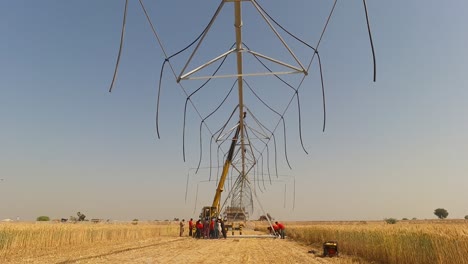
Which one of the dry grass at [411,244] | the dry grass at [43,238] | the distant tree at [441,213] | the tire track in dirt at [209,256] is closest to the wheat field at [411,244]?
the dry grass at [411,244]

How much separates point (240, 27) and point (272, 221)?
32128mm

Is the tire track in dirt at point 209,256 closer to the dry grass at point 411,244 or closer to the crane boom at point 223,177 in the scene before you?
the dry grass at point 411,244

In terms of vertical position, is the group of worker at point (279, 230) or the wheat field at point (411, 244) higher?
the wheat field at point (411, 244)

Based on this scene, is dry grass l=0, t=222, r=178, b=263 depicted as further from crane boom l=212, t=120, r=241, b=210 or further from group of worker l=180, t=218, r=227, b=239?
crane boom l=212, t=120, r=241, b=210

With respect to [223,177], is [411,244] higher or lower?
lower

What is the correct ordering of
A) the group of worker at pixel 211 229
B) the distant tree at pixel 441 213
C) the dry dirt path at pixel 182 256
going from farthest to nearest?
the distant tree at pixel 441 213
the group of worker at pixel 211 229
the dry dirt path at pixel 182 256

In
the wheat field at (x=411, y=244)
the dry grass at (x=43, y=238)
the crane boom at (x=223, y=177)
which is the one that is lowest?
the dry grass at (x=43, y=238)

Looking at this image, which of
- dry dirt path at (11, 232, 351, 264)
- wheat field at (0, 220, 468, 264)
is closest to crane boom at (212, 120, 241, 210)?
wheat field at (0, 220, 468, 264)

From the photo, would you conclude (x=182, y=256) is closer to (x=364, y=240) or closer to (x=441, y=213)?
(x=364, y=240)

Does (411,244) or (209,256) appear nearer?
(411,244)

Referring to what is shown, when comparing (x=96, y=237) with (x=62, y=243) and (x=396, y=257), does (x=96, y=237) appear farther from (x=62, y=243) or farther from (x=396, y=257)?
(x=396, y=257)

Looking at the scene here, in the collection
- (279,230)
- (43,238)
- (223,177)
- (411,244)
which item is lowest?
(43,238)

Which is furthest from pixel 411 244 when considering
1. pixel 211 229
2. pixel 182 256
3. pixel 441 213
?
pixel 441 213

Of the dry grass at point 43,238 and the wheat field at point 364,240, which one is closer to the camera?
the wheat field at point 364,240
